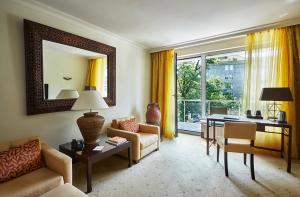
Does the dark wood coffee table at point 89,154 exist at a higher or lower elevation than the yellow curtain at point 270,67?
lower

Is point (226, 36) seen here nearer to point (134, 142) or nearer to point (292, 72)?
point (292, 72)

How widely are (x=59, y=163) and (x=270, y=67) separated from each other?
3706 millimetres

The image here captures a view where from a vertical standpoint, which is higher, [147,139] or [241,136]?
[241,136]

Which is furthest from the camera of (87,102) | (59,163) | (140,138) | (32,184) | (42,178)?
(140,138)

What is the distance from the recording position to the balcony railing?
400 centimetres

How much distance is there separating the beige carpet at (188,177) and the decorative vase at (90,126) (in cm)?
55

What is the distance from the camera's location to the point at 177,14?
257 centimetres

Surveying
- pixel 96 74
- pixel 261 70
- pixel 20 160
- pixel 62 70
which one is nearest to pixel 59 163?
pixel 20 160

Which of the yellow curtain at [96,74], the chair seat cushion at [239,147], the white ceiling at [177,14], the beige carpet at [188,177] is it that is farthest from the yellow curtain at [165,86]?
the chair seat cushion at [239,147]

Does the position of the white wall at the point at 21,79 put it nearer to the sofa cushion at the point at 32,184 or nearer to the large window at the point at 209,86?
the sofa cushion at the point at 32,184

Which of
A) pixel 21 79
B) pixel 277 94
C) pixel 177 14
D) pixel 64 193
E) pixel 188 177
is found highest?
pixel 177 14

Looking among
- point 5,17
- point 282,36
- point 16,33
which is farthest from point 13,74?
point 282,36

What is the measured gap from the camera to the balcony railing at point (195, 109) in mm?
4004

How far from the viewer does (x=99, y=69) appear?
3.19 meters
